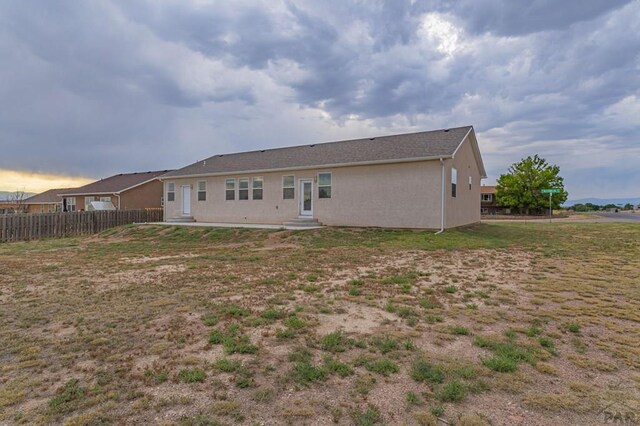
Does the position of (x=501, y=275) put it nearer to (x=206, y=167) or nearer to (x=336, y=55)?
(x=336, y=55)

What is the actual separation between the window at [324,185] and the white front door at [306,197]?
1.77 feet

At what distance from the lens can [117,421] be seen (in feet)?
7.64

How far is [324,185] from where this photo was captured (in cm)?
1686

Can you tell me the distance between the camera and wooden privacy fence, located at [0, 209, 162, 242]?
16.3m

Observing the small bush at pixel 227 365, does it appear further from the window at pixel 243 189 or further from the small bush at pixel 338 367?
the window at pixel 243 189

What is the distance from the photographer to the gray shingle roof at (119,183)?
29653 millimetres

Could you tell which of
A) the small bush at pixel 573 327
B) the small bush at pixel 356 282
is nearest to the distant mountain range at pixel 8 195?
the small bush at pixel 356 282

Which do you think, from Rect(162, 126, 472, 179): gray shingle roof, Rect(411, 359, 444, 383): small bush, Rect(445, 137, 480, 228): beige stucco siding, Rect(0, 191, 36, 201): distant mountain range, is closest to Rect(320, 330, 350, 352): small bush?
Rect(411, 359, 444, 383): small bush

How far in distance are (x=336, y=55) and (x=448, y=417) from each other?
17.1m

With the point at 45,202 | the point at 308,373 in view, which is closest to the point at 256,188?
the point at 308,373

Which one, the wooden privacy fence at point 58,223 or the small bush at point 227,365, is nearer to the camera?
the small bush at point 227,365

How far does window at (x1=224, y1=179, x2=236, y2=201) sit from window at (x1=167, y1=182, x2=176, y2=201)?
4.66 meters

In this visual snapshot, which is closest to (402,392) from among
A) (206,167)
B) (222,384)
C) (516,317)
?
(222,384)

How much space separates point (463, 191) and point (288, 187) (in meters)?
8.82
